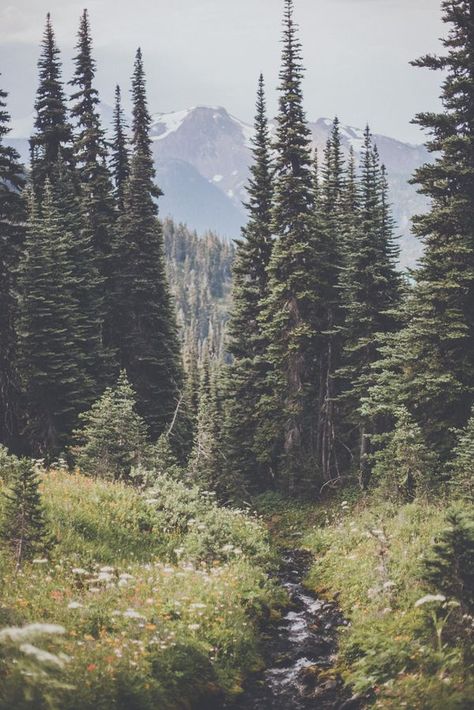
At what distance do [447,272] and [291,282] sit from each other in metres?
12.4

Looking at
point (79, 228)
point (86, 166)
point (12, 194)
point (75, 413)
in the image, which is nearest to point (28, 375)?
point (75, 413)

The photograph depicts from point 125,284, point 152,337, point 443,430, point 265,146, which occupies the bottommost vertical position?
point 443,430

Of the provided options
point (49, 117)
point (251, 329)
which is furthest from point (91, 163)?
point (251, 329)

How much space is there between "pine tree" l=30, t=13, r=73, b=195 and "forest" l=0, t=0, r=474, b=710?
0.14 m

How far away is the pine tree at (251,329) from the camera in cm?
3541

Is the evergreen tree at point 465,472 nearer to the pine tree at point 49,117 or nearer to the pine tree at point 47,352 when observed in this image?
the pine tree at point 47,352

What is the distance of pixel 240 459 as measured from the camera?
35.6 m

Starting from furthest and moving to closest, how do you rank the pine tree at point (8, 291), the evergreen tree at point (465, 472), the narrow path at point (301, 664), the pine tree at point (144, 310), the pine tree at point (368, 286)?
the pine tree at point (144, 310) → the pine tree at point (368, 286) → the pine tree at point (8, 291) → the evergreen tree at point (465, 472) → the narrow path at point (301, 664)

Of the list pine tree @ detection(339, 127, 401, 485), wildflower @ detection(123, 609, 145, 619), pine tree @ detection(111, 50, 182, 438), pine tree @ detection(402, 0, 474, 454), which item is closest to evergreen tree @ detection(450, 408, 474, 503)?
pine tree @ detection(402, 0, 474, 454)

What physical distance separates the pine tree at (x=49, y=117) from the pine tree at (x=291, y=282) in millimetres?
14151

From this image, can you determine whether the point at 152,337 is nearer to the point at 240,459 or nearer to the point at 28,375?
the point at 240,459

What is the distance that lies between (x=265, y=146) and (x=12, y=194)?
590 inches

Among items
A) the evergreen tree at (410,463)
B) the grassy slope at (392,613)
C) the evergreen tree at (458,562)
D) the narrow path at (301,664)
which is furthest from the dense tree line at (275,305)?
the evergreen tree at (458,562)

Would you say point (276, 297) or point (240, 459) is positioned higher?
point (276, 297)
